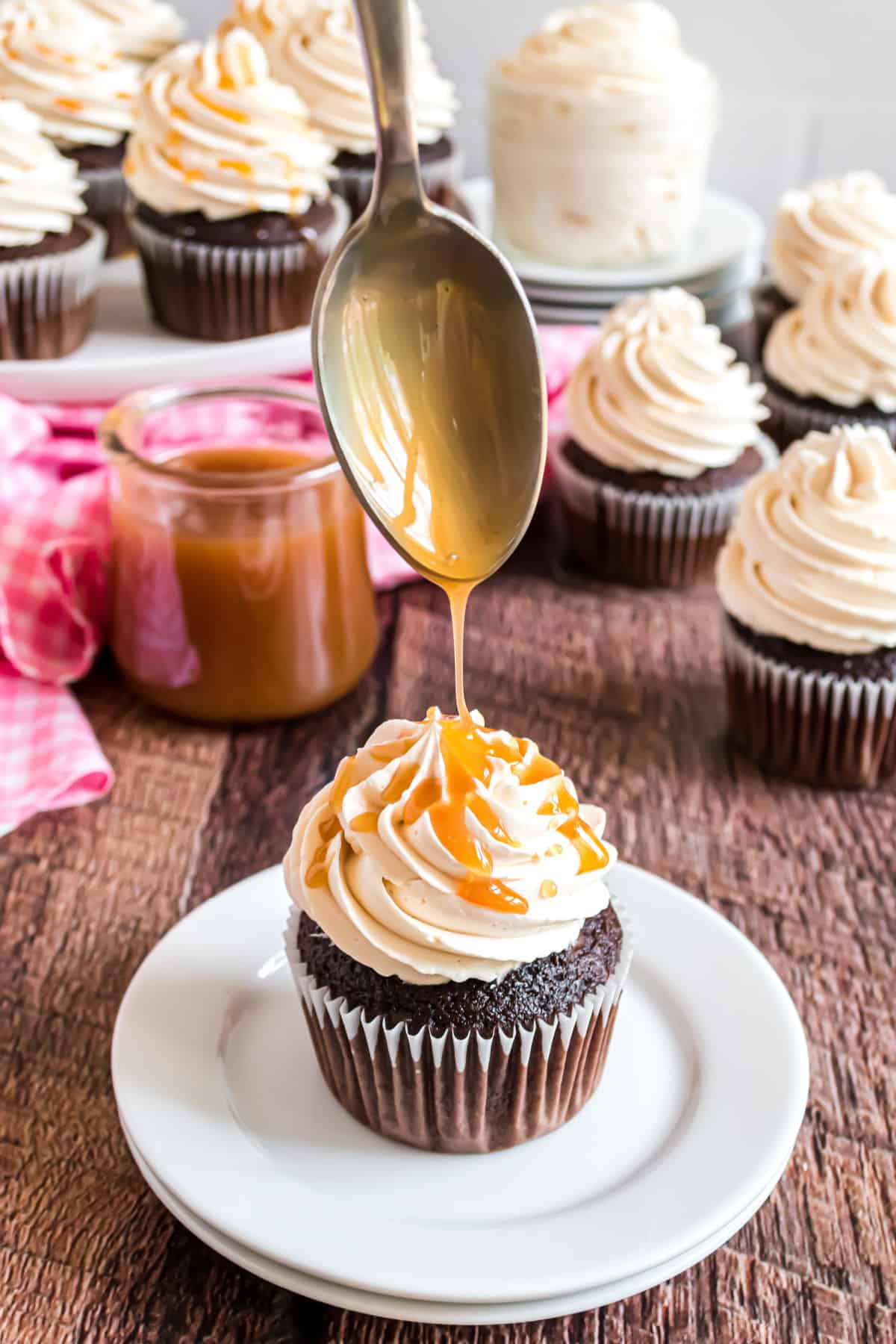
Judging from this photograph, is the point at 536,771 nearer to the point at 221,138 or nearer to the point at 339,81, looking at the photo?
the point at 221,138

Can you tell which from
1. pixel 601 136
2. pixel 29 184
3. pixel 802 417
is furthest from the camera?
pixel 601 136

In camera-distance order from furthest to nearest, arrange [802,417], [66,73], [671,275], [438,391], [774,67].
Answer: [774,67] → [671,275] → [66,73] → [802,417] → [438,391]

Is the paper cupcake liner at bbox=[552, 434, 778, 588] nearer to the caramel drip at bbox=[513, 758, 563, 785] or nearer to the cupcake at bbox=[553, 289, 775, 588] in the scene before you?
the cupcake at bbox=[553, 289, 775, 588]

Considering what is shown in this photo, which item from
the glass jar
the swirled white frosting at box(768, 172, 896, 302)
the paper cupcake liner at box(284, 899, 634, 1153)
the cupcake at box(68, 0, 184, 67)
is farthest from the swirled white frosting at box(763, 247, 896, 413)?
the cupcake at box(68, 0, 184, 67)

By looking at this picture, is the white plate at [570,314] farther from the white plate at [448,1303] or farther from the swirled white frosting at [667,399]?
the white plate at [448,1303]

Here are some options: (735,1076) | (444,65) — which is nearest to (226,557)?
(735,1076)

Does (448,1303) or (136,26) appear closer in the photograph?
(448,1303)

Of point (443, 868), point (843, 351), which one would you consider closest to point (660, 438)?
point (843, 351)
